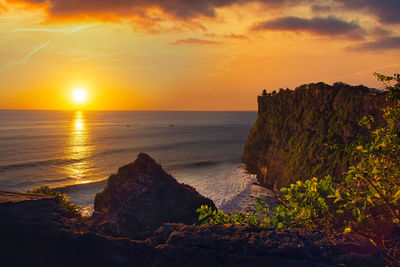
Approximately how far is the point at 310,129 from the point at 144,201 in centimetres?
2220

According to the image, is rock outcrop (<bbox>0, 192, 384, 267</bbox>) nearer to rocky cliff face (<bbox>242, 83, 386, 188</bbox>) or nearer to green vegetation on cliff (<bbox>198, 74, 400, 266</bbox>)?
green vegetation on cliff (<bbox>198, 74, 400, 266</bbox>)

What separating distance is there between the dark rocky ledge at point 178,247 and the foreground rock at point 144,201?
1068cm

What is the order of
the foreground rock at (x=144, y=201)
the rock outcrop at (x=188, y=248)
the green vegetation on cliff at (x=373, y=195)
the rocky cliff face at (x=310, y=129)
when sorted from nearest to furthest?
1. the rock outcrop at (x=188, y=248)
2. the green vegetation on cliff at (x=373, y=195)
3. the foreground rock at (x=144, y=201)
4. the rocky cliff face at (x=310, y=129)

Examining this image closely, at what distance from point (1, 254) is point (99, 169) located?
153 ft

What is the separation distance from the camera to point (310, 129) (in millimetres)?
30906

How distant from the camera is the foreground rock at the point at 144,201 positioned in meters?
15.5

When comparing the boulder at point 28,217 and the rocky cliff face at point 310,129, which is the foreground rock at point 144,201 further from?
the rocky cliff face at point 310,129

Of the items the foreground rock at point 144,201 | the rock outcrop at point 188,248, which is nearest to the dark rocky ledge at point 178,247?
the rock outcrop at point 188,248

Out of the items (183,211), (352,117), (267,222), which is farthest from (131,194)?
(352,117)

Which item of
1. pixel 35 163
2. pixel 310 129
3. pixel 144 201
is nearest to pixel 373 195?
pixel 144 201

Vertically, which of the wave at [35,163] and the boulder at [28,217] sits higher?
the boulder at [28,217]

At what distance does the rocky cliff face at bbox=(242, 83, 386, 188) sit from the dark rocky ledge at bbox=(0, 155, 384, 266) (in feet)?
59.1

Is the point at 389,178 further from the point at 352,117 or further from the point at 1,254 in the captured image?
the point at 352,117

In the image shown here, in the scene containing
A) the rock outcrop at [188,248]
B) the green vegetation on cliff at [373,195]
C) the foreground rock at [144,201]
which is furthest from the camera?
the foreground rock at [144,201]
